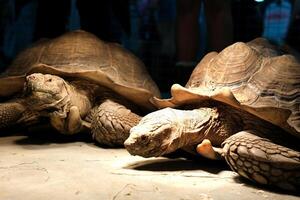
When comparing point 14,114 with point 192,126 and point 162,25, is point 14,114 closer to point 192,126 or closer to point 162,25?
point 192,126

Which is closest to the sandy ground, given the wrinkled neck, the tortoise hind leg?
the tortoise hind leg

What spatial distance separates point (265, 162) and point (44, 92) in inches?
66.8

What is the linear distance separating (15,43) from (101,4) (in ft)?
6.72

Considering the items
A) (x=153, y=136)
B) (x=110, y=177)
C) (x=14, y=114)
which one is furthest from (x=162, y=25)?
(x=110, y=177)

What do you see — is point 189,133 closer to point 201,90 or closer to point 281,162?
point 201,90

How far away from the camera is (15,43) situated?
637 cm

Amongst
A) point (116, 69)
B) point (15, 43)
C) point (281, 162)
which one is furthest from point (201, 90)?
point (15, 43)

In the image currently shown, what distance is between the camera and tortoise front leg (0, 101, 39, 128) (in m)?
3.39

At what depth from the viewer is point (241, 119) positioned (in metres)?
2.54

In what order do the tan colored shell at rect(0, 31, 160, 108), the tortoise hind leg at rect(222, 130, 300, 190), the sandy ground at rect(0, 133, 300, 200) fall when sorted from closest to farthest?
the sandy ground at rect(0, 133, 300, 200)
the tortoise hind leg at rect(222, 130, 300, 190)
the tan colored shell at rect(0, 31, 160, 108)

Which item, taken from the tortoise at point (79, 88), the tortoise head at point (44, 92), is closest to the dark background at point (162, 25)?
the tortoise at point (79, 88)

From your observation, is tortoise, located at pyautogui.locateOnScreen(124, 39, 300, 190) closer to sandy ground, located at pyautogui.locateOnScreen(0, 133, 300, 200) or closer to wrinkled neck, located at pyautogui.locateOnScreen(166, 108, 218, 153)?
wrinkled neck, located at pyautogui.locateOnScreen(166, 108, 218, 153)

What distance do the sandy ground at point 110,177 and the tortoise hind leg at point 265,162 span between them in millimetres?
66

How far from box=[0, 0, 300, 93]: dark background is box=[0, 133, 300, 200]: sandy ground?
5.13 ft
